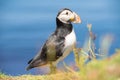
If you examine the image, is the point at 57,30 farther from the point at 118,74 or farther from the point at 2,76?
the point at 118,74

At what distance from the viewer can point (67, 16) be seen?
2.41 m

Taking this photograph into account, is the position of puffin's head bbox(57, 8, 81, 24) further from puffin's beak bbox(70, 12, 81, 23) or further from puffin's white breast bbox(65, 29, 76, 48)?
puffin's white breast bbox(65, 29, 76, 48)

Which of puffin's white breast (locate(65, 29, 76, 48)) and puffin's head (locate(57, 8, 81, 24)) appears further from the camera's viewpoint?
puffin's head (locate(57, 8, 81, 24))

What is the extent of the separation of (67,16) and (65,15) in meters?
0.02

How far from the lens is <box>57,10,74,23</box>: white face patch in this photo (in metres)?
2.39

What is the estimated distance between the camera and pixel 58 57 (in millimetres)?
2291

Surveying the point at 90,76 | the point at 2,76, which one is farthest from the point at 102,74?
the point at 2,76

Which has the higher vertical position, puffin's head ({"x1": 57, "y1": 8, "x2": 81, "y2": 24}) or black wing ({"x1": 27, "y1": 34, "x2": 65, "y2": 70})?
puffin's head ({"x1": 57, "y1": 8, "x2": 81, "y2": 24})

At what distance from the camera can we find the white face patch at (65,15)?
7.86 ft

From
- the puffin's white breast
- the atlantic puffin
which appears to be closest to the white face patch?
the atlantic puffin

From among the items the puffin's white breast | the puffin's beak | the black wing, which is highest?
the puffin's beak

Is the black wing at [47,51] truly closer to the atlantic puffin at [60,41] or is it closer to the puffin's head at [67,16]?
the atlantic puffin at [60,41]

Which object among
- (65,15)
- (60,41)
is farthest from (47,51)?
(65,15)

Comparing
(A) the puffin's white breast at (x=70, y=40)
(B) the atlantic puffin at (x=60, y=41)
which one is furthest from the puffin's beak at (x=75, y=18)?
(A) the puffin's white breast at (x=70, y=40)
